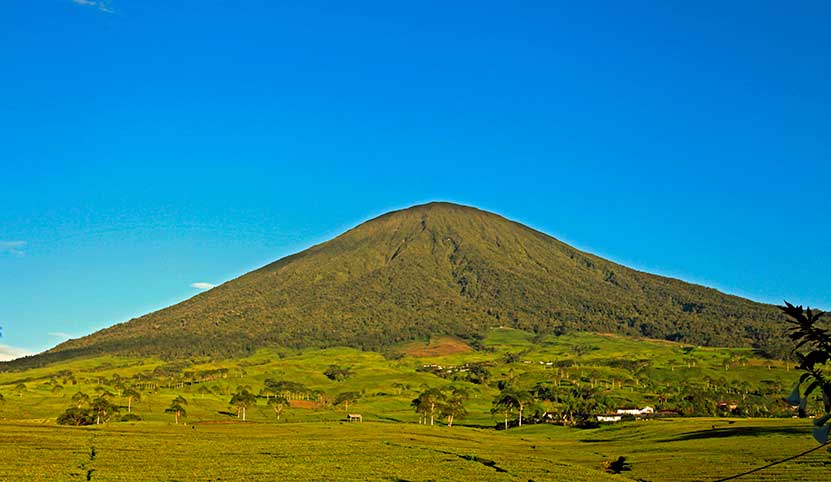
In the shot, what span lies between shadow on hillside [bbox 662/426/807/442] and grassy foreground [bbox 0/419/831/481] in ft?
0.31

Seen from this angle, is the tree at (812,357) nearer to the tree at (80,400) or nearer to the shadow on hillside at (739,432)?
the shadow on hillside at (739,432)

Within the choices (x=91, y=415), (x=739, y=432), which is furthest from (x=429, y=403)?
(x=739, y=432)

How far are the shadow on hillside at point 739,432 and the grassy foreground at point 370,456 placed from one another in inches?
3.7

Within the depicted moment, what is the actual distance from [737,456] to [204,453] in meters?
37.8

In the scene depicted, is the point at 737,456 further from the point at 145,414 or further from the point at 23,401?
the point at 23,401

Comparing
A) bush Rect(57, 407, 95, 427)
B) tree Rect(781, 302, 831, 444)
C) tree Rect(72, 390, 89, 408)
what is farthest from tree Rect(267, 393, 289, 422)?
tree Rect(781, 302, 831, 444)

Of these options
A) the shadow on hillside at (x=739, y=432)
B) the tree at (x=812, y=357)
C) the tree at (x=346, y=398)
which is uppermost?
the tree at (x=812, y=357)

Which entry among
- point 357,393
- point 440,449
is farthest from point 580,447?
point 357,393

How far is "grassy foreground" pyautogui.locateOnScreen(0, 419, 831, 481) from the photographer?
40812 millimetres

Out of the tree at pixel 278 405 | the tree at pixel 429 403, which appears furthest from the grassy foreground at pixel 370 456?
the tree at pixel 278 405

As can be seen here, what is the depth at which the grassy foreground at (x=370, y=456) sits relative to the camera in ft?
134

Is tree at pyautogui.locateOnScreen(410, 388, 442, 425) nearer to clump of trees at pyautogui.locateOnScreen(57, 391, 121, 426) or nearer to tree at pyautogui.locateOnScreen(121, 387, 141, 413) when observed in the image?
clump of trees at pyautogui.locateOnScreen(57, 391, 121, 426)

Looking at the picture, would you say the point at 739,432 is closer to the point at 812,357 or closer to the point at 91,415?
the point at 812,357

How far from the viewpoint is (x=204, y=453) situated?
5191 centimetres
